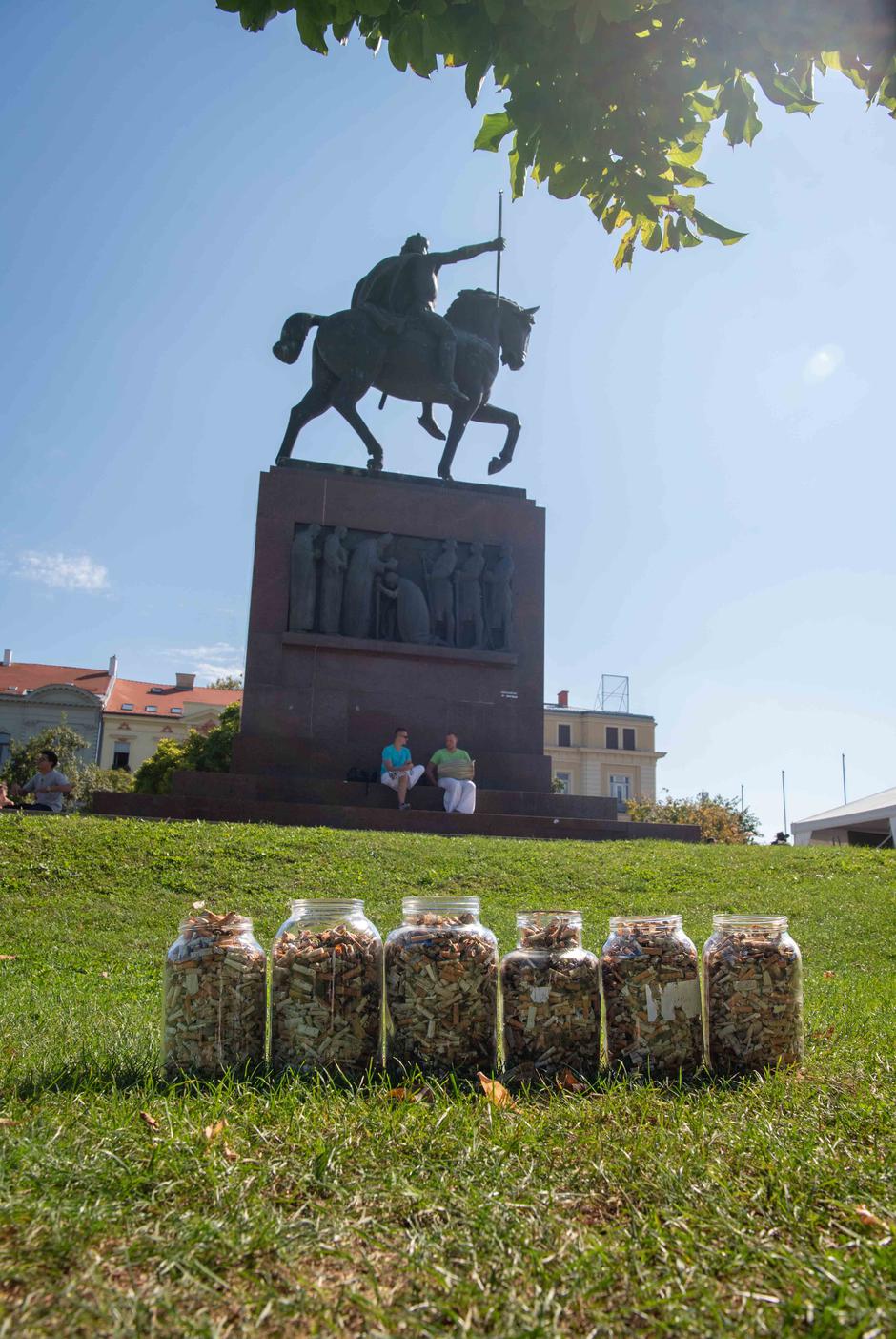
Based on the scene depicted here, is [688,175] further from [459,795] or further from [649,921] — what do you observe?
[459,795]

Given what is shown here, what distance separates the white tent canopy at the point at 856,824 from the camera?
66.9 feet

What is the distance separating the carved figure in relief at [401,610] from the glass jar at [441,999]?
38.8 ft

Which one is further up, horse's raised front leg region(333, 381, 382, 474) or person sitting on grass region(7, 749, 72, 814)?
horse's raised front leg region(333, 381, 382, 474)

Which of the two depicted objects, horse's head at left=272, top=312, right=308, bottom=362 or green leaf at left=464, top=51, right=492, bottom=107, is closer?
green leaf at left=464, top=51, right=492, bottom=107

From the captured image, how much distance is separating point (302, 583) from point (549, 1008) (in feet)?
39.5

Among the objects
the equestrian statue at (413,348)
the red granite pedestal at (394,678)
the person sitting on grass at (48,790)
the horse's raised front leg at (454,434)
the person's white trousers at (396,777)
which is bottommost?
A: the person sitting on grass at (48,790)

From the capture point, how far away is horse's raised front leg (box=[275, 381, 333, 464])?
623 inches

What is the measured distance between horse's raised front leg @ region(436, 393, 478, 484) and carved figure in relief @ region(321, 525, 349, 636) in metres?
2.64

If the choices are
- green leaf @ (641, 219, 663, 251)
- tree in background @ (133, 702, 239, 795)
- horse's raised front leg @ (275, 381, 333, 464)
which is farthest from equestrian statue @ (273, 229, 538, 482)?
tree in background @ (133, 702, 239, 795)

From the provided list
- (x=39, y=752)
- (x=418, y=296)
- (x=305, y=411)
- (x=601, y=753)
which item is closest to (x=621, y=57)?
(x=305, y=411)

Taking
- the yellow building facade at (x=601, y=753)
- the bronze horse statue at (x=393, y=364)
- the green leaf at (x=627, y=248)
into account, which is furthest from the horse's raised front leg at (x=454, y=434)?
the yellow building facade at (x=601, y=753)

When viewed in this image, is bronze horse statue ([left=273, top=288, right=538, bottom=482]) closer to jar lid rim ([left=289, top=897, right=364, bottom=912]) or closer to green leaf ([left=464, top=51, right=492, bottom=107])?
green leaf ([left=464, top=51, right=492, bottom=107])

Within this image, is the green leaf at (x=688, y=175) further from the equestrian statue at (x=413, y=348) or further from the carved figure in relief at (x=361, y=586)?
the equestrian statue at (x=413, y=348)

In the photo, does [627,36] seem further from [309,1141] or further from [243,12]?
[309,1141]
